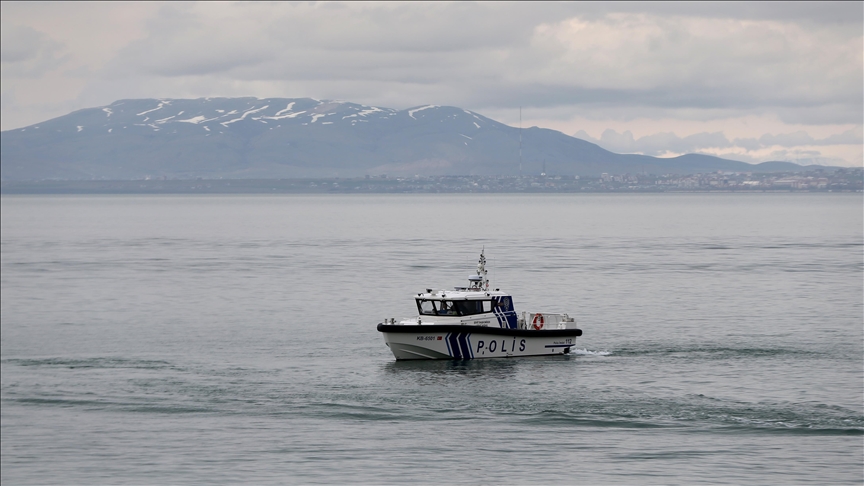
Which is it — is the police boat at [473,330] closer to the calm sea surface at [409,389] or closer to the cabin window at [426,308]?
the cabin window at [426,308]

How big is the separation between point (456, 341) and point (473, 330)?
3.35ft

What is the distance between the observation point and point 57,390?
44.5m

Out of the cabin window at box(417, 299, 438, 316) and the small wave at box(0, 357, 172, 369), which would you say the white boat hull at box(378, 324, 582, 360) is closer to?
the cabin window at box(417, 299, 438, 316)

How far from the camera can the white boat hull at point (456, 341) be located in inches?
1992

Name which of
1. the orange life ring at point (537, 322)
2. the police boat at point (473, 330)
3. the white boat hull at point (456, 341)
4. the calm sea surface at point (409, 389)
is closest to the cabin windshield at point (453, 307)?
the police boat at point (473, 330)

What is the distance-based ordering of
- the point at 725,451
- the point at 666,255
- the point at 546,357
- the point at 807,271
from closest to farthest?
1. the point at 725,451
2. the point at 546,357
3. the point at 807,271
4. the point at 666,255

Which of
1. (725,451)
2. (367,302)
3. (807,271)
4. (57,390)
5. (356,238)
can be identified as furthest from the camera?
(356,238)

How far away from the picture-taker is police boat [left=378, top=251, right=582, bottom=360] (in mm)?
50719

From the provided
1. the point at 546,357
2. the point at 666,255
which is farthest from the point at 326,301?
the point at 666,255

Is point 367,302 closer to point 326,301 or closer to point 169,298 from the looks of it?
point 326,301

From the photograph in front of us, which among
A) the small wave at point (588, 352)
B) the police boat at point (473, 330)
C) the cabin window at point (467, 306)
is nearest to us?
the police boat at point (473, 330)

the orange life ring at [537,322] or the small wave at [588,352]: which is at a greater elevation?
the orange life ring at [537,322]

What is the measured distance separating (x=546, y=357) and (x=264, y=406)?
55.7ft

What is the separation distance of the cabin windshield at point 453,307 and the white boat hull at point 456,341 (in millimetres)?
1158
